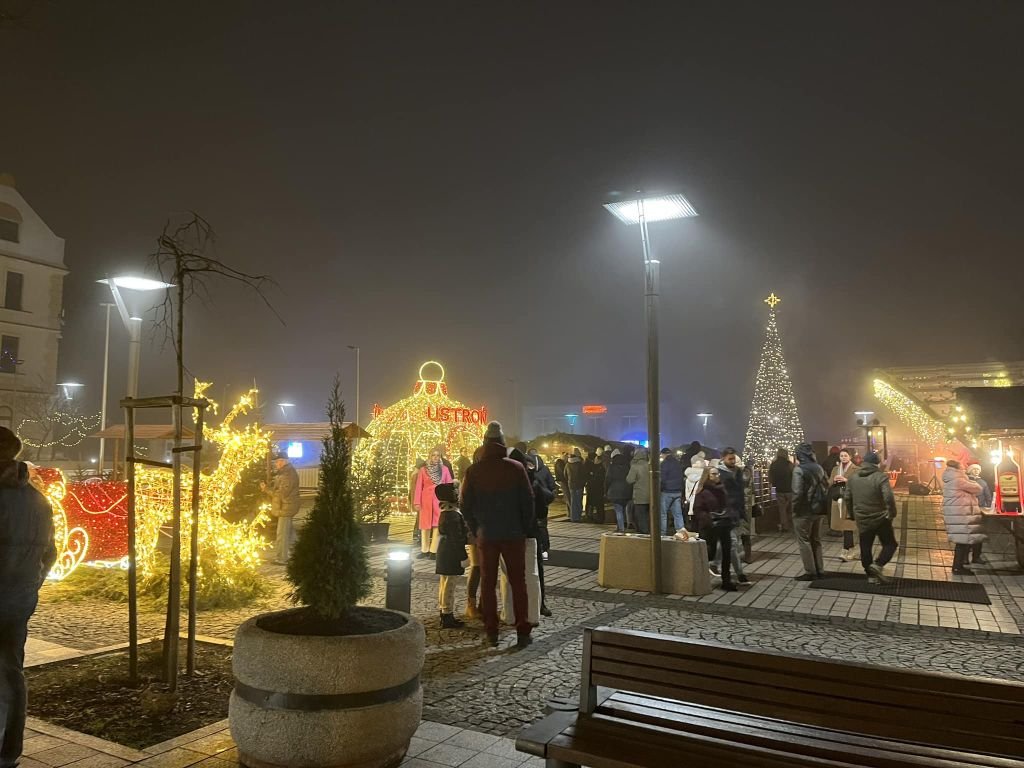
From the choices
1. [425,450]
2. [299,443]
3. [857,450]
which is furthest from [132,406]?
[857,450]

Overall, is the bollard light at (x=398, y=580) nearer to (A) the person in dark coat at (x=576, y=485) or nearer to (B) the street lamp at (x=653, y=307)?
(B) the street lamp at (x=653, y=307)

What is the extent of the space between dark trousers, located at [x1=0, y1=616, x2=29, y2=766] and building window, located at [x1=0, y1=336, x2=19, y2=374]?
47707mm

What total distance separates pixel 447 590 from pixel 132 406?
3668 mm

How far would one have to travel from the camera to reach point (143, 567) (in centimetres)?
935

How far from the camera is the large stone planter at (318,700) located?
3811mm

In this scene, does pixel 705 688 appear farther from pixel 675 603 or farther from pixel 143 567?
pixel 143 567

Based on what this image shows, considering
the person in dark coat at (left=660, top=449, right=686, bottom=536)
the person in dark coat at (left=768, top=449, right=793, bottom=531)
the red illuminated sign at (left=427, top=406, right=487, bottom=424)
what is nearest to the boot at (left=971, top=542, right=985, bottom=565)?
the person in dark coat at (left=768, top=449, right=793, bottom=531)

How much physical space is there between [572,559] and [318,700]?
9380 millimetres

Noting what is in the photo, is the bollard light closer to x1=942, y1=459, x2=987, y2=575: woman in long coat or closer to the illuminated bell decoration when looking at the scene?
x1=942, y1=459, x2=987, y2=575: woman in long coat

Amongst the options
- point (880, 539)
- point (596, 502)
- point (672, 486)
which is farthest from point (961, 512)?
point (596, 502)

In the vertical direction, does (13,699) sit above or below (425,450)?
below

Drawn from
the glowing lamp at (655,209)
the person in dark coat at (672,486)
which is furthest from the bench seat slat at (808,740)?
the person in dark coat at (672,486)

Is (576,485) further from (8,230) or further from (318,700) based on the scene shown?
(8,230)

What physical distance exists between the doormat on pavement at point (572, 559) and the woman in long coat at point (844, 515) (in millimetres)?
4439
